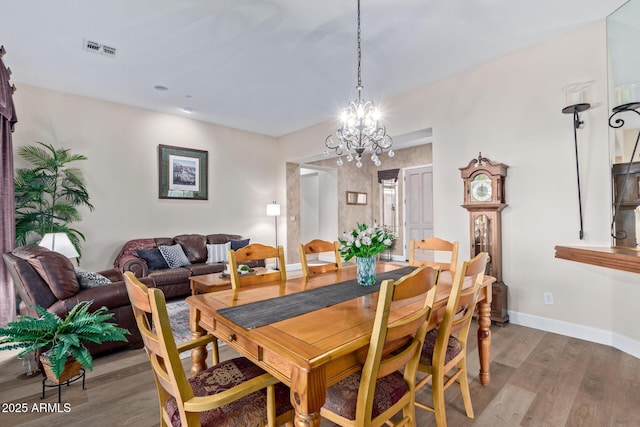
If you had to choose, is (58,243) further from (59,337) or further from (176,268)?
(59,337)

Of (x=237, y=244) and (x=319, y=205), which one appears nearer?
(x=237, y=244)

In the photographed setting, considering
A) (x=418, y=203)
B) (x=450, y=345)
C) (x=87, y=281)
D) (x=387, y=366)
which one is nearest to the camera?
(x=387, y=366)

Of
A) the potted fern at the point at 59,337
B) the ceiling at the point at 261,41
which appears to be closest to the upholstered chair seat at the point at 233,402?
the potted fern at the point at 59,337

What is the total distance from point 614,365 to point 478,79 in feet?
9.89

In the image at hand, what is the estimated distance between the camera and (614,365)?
2.32 meters

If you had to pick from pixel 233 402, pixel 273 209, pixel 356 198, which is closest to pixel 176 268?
pixel 273 209

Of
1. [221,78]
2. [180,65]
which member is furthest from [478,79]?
[180,65]

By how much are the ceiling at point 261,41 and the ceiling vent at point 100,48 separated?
63 mm

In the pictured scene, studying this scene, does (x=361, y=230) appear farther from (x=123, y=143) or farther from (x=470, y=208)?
(x=123, y=143)

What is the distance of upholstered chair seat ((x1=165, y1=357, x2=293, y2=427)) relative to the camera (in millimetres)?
1111

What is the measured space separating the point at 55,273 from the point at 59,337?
76cm

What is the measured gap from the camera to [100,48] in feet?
10.1

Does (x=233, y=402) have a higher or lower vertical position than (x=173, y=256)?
lower

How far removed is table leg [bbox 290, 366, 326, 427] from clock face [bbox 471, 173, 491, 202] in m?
3.03
